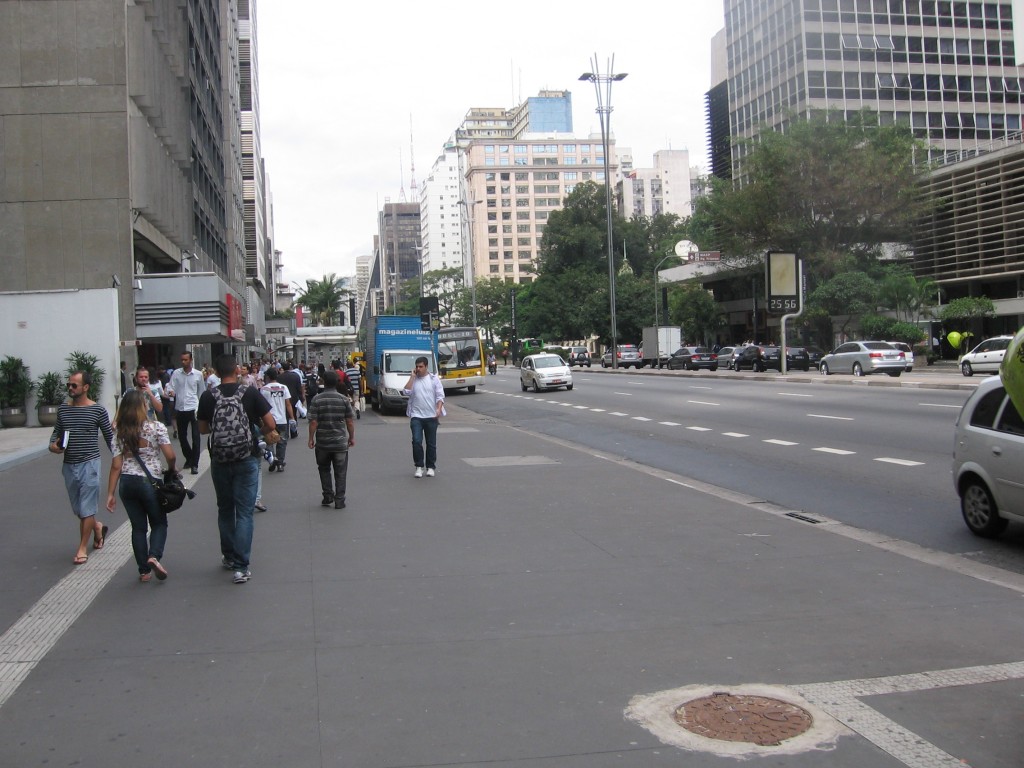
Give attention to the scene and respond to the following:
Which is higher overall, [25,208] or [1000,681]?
[25,208]

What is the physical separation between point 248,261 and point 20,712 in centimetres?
8639

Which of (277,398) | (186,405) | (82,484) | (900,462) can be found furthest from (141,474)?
(900,462)

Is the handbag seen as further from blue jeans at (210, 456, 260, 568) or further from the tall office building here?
the tall office building

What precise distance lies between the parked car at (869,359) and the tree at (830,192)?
41.5ft

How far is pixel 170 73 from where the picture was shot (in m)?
33.6

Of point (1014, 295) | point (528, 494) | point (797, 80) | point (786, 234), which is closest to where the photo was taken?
point (528, 494)

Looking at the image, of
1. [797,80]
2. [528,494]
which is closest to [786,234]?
[797,80]

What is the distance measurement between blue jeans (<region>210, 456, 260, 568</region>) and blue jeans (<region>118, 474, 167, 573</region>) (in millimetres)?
459

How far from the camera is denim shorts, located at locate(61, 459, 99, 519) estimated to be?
7.99 meters

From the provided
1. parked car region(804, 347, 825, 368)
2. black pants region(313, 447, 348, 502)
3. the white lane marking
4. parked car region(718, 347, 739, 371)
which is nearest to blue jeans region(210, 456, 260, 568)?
black pants region(313, 447, 348, 502)

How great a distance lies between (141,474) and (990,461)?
7.12m

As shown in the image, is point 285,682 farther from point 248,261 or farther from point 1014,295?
point 248,261

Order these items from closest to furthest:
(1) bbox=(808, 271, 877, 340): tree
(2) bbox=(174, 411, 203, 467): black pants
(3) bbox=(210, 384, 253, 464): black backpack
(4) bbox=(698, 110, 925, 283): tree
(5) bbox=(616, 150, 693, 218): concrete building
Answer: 1. (3) bbox=(210, 384, 253, 464): black backpack
2. (2) bbox=(174, 411, 203, 467): black pants
3. (1) bbox=(808, 271, 877, 340): tree
4. (4) bbox=(698, 110, 925, 283): tree
5. (5) bbox=(616, 150, 693, 218): concrete building

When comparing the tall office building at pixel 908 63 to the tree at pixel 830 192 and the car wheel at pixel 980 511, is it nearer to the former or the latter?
the tree at pixel 830 192
